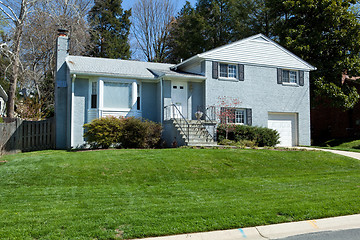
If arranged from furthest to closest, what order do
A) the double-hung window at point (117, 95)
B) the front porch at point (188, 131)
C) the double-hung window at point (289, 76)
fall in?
the double-hung window at point (289, 76)
the double-hung window at point (117, 95)
the front porch at point (188, 131)

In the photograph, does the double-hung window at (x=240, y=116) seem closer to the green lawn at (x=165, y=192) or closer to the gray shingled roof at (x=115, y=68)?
the gray shingled roof at (x=115, y=68)

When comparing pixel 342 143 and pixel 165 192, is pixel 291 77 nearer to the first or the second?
pixel 342 143

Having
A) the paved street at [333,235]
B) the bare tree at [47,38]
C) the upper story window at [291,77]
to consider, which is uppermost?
the bare tree at [47,38]

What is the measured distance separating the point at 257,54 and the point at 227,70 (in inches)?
95.4

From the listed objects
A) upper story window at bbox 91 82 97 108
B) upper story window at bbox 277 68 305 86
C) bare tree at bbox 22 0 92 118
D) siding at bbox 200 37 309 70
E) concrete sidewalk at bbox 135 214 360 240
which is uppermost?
bare tree at bbox 22 0 92 118

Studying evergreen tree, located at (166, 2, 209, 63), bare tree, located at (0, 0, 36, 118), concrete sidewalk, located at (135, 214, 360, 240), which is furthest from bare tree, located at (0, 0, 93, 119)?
concrete sidewalk, located at (135, 214, 360, 240)

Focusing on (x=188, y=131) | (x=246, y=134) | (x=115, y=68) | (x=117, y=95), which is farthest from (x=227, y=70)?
(x=117, y=95)

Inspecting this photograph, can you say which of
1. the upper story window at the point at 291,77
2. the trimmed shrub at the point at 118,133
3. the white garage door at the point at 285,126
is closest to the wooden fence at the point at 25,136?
the trimmed shrub at the point at 118,133

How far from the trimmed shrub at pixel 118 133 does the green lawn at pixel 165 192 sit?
132 inches

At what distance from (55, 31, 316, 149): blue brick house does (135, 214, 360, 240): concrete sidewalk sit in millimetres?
9156

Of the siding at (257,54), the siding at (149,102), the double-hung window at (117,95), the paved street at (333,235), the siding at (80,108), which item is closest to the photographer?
the paved street at (333,235)

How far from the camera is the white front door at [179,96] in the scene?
18.2 metres

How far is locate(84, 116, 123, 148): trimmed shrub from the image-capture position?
1455 cm

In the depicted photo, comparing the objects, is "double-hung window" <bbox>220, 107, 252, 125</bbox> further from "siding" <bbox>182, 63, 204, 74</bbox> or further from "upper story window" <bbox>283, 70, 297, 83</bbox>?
"upper story window" <bbox>283, 70, 297, 83</bbox>
